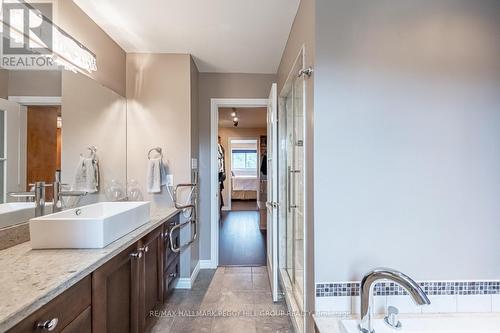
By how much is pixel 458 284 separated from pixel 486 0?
5.14 ft

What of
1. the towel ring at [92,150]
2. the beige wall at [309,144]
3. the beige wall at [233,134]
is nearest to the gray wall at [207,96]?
the towel ring at [92,150]

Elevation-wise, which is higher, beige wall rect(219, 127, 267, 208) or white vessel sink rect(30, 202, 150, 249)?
beige wall rect(219, 127, 267, 208)

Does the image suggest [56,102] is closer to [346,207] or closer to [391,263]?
[346,207]

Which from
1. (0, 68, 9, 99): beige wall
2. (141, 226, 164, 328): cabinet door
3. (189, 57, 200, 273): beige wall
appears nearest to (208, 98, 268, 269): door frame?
(189, 57, 200, 273): beige wall

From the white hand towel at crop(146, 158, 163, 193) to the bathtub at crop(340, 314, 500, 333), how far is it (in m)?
1.96

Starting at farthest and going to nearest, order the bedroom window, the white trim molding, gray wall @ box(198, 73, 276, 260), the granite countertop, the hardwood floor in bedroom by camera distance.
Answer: the bedroom window, the hardwood floor in bedroom, gray wall @ box(198, 73, 276, 260), the white trim molding, the granite countertop

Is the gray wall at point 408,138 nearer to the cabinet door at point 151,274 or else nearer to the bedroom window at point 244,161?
the cabinet door at point 151,274

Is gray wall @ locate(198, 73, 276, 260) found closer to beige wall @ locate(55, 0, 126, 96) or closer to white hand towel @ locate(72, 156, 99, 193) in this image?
beige wall @ locate(55, 0, 126, 96)

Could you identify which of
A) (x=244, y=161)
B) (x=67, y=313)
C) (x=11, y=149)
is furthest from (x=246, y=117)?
(x=67, y=313)

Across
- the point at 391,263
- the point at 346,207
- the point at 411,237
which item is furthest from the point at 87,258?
the point at 411,237

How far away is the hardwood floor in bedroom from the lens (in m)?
3.51

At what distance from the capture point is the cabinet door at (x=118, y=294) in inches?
48.8

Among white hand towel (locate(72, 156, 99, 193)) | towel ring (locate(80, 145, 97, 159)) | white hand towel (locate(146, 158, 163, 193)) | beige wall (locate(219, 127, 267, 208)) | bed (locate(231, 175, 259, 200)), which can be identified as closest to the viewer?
white hand towel (locate(72, 156, 99, 193))

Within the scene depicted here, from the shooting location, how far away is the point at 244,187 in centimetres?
912
